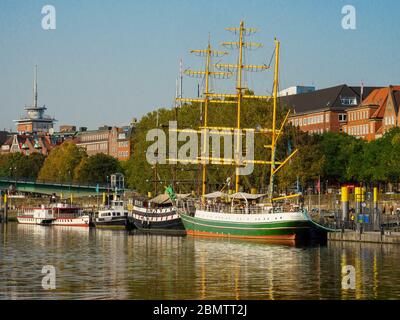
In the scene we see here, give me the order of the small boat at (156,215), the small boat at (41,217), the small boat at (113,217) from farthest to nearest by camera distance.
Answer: the small boat at (41,217) → the small boat at (113,217) → the small boat at (156,215)

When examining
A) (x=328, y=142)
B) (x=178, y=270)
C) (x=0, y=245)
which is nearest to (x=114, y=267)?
(x=178, y=270)

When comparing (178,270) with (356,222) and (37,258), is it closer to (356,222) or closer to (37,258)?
(37,258)

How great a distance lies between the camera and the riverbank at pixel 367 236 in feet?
259

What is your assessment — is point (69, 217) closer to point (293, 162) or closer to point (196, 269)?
point (293, 162)

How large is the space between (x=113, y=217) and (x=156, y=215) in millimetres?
12796

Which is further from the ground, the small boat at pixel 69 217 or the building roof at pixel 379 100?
the building roof at pixel 379 100

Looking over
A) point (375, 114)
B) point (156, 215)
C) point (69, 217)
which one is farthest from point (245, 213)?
point (375, 114)

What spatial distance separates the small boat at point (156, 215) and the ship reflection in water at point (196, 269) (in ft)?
59.3

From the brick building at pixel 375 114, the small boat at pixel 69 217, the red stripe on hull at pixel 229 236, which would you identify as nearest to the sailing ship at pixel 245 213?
the red stripe on hull at pixel 229 236

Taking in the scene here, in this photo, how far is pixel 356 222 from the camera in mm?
85000

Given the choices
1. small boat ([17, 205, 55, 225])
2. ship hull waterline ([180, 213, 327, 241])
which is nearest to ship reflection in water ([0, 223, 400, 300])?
ship hull waterline ([180, 213, 327, 241])

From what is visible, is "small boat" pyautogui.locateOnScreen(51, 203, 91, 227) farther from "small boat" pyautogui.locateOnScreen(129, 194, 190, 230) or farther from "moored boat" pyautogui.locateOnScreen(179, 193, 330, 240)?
"moored boat" pyautogui.locateOnScreen(179, 193, 330, 240)

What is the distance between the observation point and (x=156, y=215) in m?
112

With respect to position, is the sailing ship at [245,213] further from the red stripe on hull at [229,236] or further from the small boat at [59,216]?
the small boat at [59,216]
